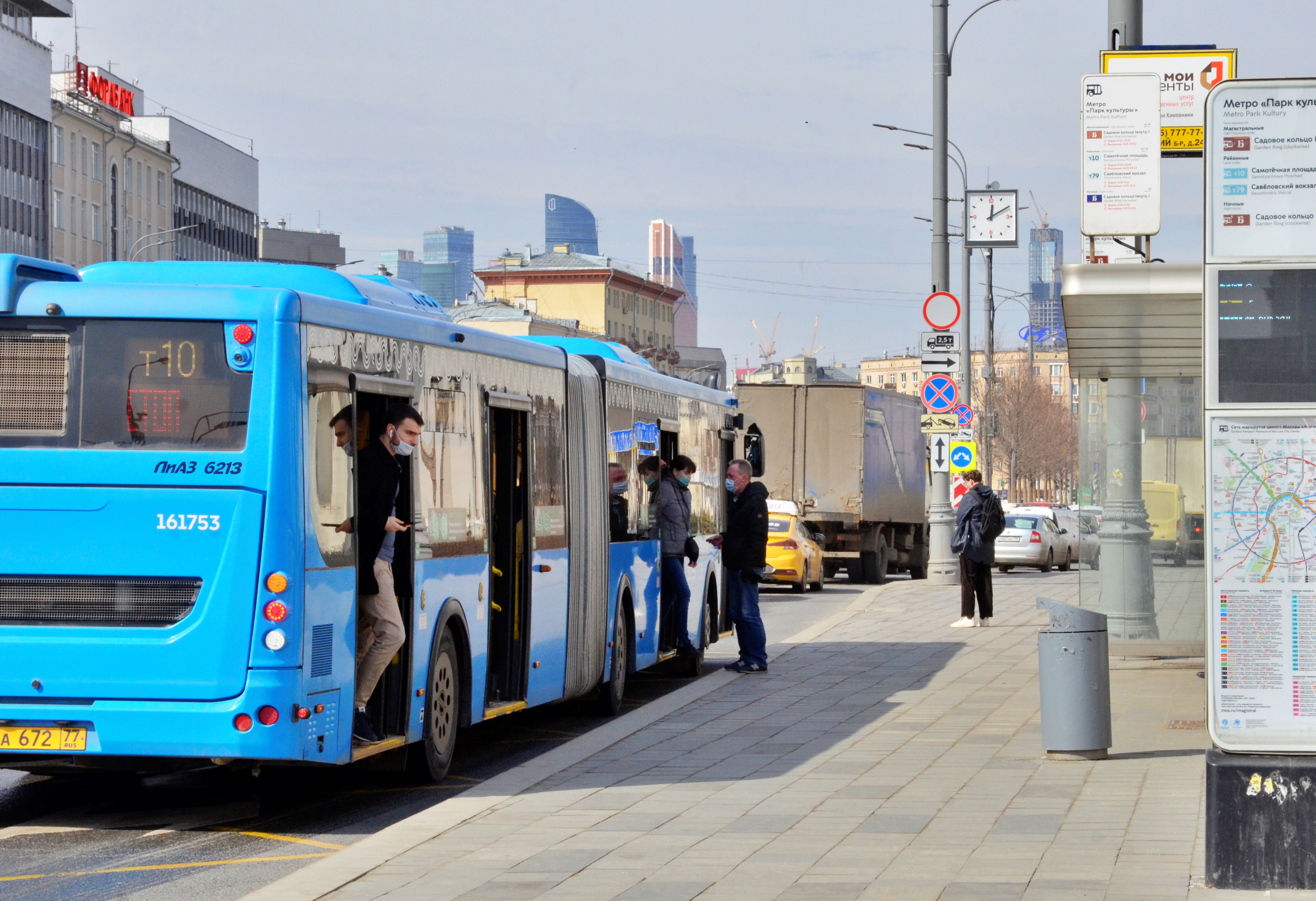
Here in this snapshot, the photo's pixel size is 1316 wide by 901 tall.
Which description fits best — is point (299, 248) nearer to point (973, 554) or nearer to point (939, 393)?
point (973, 554)

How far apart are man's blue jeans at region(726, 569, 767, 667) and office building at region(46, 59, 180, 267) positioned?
68.6 metres

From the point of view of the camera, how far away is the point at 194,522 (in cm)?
878

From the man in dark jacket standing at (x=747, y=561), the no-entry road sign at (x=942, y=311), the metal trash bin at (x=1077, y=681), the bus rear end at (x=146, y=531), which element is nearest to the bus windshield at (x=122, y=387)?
the bus rear end at (x=146, y=531)

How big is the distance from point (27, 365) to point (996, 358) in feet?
484

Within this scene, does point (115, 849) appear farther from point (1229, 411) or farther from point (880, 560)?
point (880, 560)

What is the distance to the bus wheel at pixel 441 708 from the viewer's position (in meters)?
10.6

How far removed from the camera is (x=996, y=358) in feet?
502

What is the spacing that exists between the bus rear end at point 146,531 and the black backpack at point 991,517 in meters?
12.9

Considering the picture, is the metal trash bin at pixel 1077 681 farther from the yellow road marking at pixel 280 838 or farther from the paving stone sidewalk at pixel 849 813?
the yellow road marking at pixel 280 838

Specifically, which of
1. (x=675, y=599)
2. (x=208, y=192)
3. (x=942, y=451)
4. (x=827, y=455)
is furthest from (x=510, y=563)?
(x=208, y=192)

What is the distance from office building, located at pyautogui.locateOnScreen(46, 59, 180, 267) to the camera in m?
88.6

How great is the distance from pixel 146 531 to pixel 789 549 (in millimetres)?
22927

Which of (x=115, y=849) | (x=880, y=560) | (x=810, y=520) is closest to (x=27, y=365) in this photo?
(x=115, y=849)

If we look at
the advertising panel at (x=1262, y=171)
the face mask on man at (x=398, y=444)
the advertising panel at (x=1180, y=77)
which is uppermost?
the advertising panel at (x=1180, y=77)
